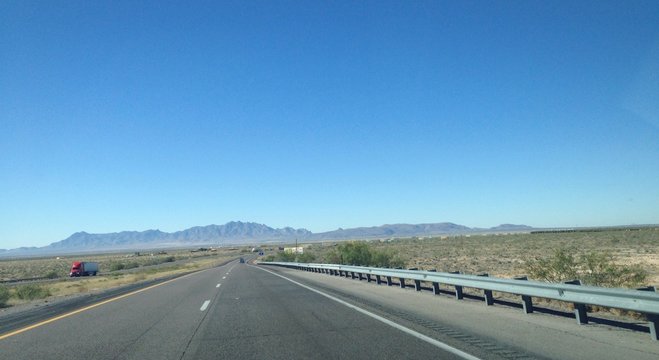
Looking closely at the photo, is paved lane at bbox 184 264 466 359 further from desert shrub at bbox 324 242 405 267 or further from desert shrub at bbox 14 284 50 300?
desert shrub at bbox 324 242 405 267

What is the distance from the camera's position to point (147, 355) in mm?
8508

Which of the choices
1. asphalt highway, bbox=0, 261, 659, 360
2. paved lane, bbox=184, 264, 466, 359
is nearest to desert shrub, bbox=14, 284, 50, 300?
asphalt highway, bbox=0, 261, 659, 360

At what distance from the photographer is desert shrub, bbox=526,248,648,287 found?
14695mm

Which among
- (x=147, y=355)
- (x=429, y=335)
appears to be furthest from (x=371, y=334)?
(x=147, y=355)

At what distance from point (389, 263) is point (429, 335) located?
90.6 ft

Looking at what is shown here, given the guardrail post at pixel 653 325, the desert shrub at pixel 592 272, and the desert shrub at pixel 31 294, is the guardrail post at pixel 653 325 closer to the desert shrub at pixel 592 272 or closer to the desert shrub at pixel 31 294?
the desert shrub at pixel 592 272

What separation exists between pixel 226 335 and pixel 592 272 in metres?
11.1

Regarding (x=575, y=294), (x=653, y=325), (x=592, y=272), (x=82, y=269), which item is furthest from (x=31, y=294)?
(x=82, y=269)

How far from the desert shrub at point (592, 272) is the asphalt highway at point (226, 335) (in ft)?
22.8

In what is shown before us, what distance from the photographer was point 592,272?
1524 centimetres

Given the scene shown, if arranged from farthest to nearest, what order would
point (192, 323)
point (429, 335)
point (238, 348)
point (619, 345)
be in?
point (192, 323) → point (429, 335) → point (238, 348) → point (619, 345)

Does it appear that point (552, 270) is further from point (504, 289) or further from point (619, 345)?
point (619, 345)

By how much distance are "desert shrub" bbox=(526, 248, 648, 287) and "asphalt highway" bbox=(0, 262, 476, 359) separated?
274 inches

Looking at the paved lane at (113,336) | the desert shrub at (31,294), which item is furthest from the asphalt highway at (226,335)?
the desert shrub at (31,294)
